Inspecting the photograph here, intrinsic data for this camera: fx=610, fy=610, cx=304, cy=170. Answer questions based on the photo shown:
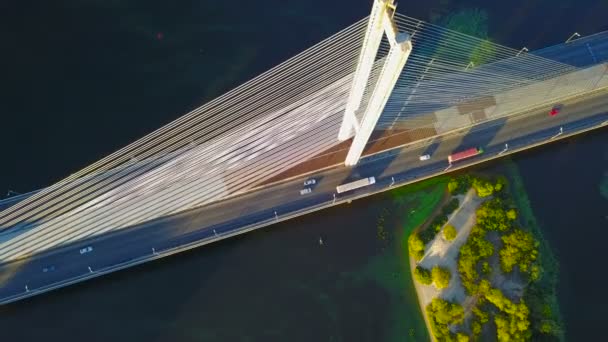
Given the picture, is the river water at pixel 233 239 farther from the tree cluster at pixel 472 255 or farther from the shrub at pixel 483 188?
the shrub at pixel 483 188

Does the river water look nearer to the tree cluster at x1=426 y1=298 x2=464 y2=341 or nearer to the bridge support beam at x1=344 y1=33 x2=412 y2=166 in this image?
the tree cluster at x1=426 y1=298 x2=464 y2=341

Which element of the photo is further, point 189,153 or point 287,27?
point 287,27

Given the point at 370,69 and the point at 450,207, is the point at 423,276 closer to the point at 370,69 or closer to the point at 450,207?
the point at 450,207

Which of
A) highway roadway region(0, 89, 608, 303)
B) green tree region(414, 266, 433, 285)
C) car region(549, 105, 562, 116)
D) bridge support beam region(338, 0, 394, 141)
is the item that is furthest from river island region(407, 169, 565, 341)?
bridge support beam region(338, 0, 394, 141)

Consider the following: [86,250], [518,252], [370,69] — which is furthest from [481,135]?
[86,250]

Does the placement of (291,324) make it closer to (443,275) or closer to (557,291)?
(443,275)

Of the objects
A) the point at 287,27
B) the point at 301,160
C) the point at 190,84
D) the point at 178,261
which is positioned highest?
the point at 287,27

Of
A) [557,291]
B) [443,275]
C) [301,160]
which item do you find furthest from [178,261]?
[557,291]

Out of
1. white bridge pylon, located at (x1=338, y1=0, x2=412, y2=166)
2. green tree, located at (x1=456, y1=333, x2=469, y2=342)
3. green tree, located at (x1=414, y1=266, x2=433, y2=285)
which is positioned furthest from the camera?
green tree, located at (x1=414, y1=266, x2=433, y2=285)
